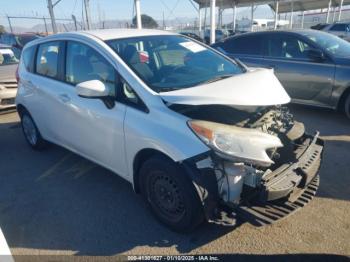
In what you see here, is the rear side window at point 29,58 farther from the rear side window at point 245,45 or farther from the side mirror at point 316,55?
the side mirror at point 316,55

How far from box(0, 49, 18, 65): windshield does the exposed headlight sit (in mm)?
7186

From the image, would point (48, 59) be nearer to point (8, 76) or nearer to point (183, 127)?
point (183, 127)

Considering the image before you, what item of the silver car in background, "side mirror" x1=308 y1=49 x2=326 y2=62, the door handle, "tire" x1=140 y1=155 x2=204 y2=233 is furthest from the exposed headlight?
the silver car in background

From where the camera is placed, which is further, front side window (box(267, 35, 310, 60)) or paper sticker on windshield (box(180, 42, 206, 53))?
front side window (box(267, 35, 310, 60))

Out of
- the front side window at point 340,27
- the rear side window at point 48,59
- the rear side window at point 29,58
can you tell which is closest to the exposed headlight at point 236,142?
the rear side window at point 48,59

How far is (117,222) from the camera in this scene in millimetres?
3068

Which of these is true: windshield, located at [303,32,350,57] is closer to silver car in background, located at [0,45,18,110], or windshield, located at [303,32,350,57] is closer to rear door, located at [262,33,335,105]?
rear door, located at [262,33,335,105]

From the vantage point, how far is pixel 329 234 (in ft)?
9.06

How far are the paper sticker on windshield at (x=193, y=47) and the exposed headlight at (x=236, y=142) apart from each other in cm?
151

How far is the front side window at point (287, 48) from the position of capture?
229 inches

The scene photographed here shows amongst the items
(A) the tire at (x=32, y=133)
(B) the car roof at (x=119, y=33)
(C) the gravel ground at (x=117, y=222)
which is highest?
(B) the car roof at (x=119, y=33)

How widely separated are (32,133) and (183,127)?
324cm

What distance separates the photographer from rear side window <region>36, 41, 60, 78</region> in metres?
3.90

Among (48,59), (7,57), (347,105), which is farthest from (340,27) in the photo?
(48,59)
